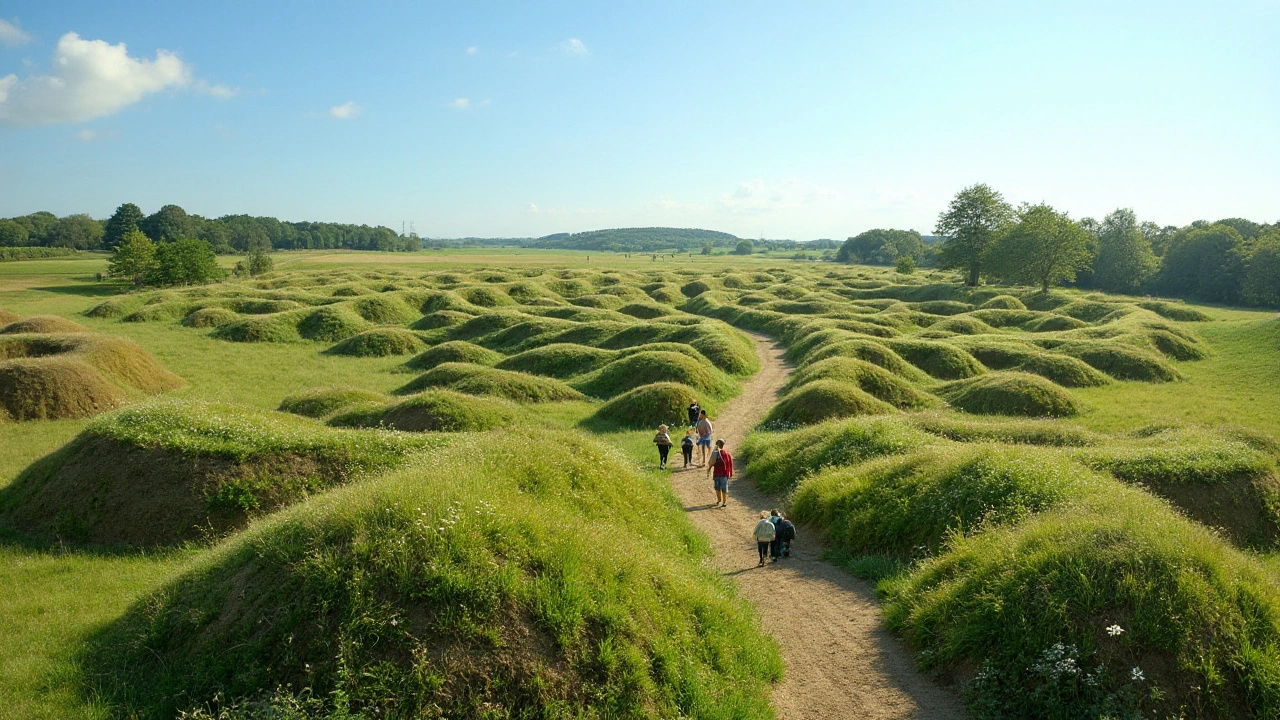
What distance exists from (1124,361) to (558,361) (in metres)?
39.8

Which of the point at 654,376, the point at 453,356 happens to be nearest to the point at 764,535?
the point at 654,376

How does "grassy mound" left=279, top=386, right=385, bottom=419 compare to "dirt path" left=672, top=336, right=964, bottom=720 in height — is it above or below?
above

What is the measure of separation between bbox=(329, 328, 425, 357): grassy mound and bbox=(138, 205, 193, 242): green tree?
132570mm

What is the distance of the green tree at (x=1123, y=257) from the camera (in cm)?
10488

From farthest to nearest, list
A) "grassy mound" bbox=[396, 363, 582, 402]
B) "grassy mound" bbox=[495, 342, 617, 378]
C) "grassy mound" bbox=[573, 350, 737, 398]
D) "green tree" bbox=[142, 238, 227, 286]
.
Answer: "green tree" bbox=[142, 238, 227, 286] → "grassy mound" bbox=[495, 342, 617, 378] → "grassy mound" bbox=[573, 350, 737, 398] → "grassy mound" bbox=[396, 363, 582, 402]

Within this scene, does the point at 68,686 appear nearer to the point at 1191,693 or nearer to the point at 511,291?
the point at 1191,693

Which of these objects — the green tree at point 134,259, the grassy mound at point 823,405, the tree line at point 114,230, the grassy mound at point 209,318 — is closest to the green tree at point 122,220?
the tree line at point 114,230

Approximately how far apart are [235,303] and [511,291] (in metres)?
31.8

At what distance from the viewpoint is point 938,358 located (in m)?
46.8

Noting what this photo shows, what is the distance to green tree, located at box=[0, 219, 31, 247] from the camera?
158500mm

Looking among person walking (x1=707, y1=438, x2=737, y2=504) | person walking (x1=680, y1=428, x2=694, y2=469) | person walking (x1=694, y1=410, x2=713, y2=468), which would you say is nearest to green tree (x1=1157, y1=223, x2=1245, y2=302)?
person walking (x1=694, y1=410, x2=713, y2=468)

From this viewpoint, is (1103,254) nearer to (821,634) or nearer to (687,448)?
(687,448)

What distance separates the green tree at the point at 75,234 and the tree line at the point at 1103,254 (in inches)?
7781

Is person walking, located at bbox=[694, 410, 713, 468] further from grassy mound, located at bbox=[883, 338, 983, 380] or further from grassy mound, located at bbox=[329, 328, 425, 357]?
grassy mound, located at bbox=[329, 328, 425, 357]
